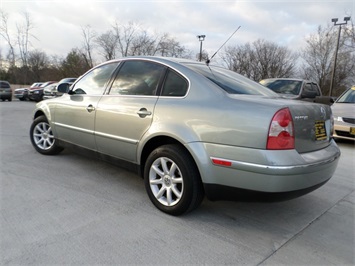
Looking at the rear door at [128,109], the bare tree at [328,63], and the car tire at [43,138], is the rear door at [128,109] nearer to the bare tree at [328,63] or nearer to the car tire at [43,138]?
the car tire at [43,138]

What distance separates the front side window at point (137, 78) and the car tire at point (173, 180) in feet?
2.40

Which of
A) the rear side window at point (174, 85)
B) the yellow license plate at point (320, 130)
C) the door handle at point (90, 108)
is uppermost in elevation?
the rear side window at point (174, 85)

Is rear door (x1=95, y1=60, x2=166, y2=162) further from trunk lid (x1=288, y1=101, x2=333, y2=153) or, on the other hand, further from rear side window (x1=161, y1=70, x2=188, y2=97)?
trunk lid (x1=288, y1=101, x2=333, y2=153)

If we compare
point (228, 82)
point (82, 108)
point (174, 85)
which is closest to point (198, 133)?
point (174, 85)

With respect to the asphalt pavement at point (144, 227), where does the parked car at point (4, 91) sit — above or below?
above

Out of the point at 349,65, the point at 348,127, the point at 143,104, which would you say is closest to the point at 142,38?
the point at 349,65

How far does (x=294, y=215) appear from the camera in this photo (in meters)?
2.95

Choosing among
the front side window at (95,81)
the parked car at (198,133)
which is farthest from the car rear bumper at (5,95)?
the parked car at (198,133)

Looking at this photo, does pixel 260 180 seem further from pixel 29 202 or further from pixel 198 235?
pixel 29 202

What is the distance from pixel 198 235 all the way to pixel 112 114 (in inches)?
66.6

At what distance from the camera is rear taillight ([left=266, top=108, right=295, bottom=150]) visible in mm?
2213

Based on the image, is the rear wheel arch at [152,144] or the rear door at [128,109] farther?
the rear door at [128,109]

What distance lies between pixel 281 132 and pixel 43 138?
398cm

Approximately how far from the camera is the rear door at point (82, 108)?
3.66 m
